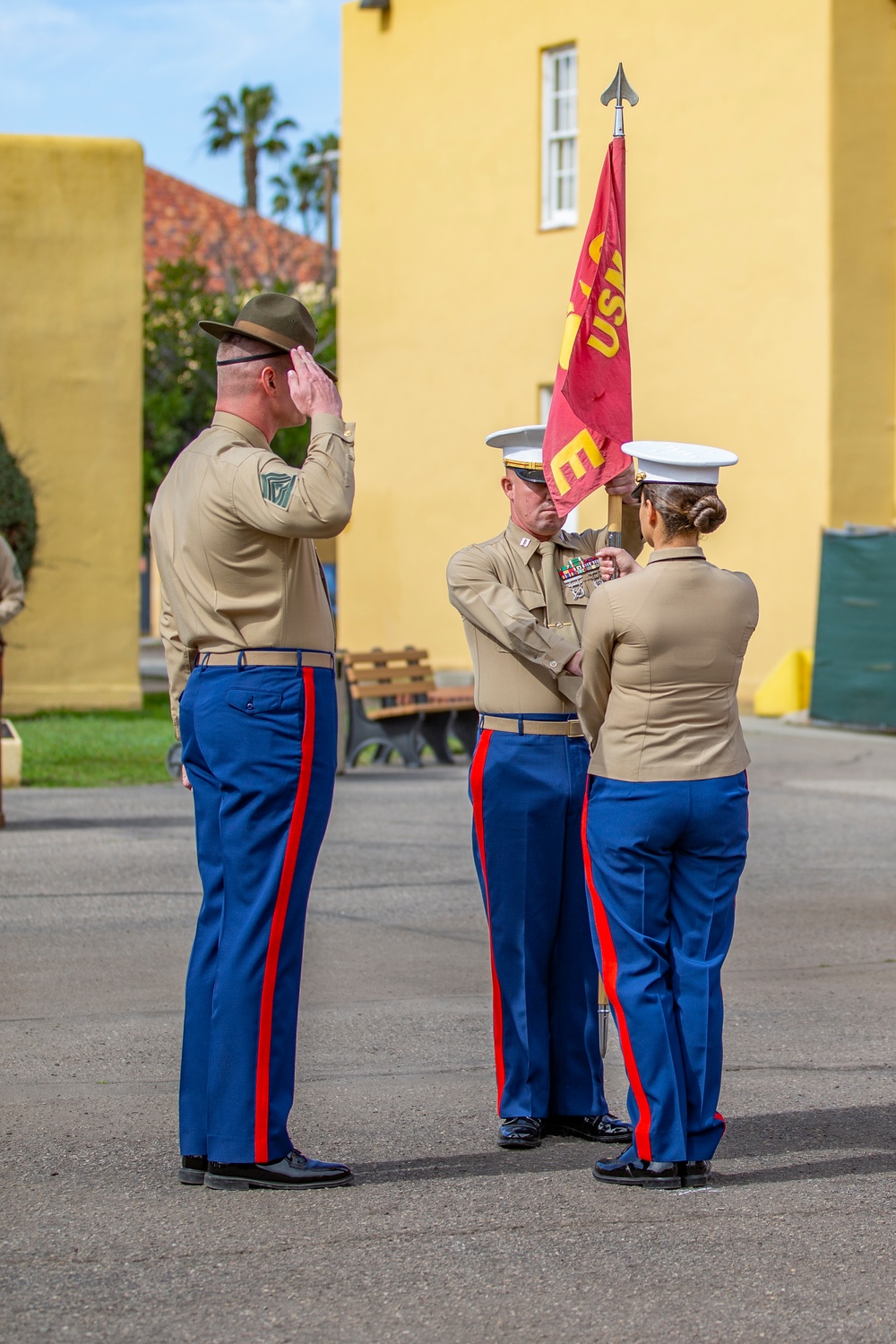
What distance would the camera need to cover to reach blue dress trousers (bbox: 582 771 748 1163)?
4.53 m

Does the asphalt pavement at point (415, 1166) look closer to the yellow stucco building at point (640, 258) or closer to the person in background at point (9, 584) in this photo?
the person in background at point (9, 584)

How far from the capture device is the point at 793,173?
66.2 ft

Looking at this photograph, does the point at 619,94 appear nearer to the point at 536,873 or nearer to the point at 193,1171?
the point at 536,873

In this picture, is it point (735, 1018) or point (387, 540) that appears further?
point (387, 540)

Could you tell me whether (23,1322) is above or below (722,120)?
below

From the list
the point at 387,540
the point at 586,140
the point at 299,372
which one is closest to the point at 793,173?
the point at 586,140

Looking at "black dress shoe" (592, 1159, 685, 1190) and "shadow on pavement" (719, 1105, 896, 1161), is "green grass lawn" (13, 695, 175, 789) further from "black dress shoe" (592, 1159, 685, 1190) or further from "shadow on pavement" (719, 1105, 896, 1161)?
"black dress shoe" (592, 1159, 685, 1190)

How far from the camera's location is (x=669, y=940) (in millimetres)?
4641

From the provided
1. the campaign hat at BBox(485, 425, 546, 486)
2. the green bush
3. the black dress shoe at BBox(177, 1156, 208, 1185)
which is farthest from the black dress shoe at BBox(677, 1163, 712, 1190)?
the green bush

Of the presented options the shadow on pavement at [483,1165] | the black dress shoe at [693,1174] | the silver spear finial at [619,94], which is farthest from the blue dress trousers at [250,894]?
the silver spear finial at [619,94]

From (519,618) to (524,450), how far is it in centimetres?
55

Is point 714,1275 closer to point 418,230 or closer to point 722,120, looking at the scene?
point 722,120

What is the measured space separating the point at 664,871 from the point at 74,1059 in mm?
2214

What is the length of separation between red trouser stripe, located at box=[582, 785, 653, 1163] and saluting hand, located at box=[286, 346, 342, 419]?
1224 millimetres
